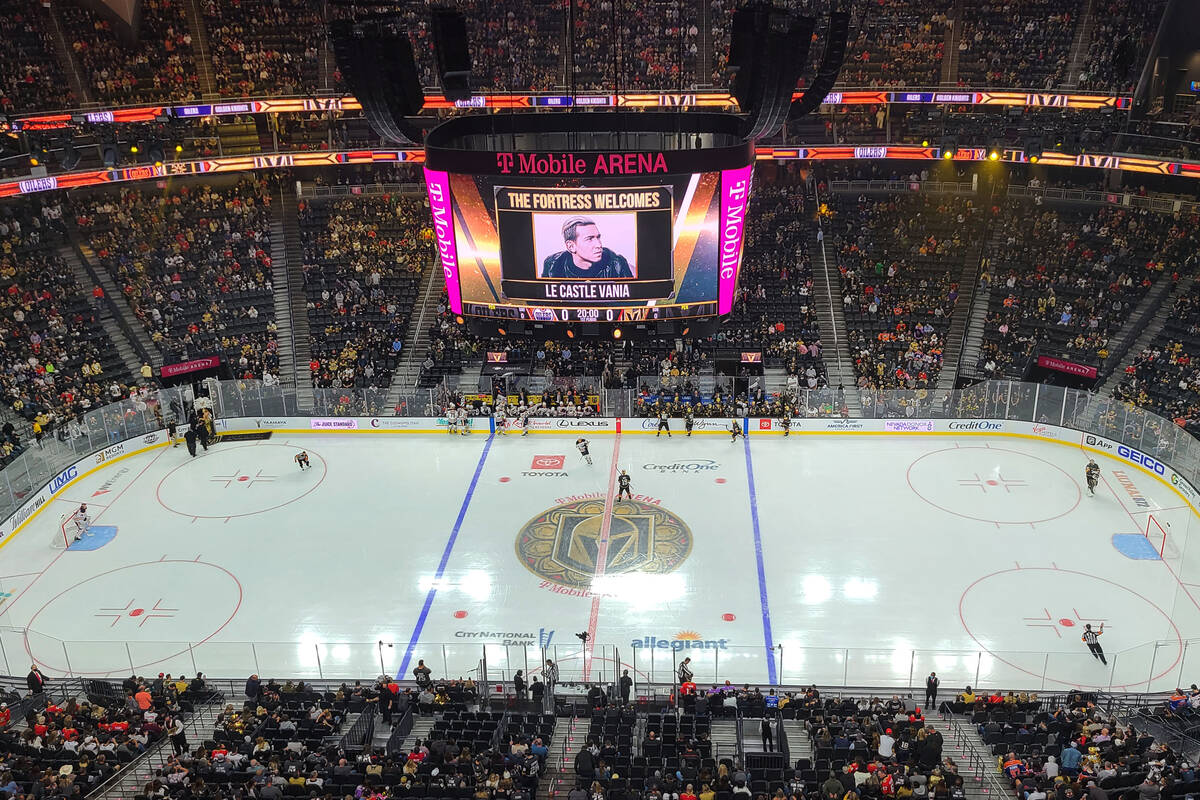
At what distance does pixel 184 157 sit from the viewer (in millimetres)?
38188

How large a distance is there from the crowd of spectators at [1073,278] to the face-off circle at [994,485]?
4.87 metres

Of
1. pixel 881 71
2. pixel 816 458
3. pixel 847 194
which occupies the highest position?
pixel 881 71


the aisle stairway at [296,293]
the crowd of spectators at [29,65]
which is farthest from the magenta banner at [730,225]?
the crowd of spectators at [29,65]

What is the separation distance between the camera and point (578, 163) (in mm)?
23156

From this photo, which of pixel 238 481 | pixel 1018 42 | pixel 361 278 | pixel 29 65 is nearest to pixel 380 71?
pixel 238 481

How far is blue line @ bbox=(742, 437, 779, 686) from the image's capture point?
20.7m

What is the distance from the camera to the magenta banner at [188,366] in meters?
34.7

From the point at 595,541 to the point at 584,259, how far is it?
24.0 ft

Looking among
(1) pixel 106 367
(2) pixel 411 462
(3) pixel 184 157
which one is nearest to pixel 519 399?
(2) pixel 411 462

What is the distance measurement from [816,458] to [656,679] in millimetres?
12790

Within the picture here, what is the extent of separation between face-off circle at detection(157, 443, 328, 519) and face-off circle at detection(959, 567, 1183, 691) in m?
18.8

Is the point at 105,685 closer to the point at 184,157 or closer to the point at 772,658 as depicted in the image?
the point at 772,658

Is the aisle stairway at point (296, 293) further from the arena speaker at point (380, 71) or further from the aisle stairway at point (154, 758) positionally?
the aisle stairway at point (154, 758)

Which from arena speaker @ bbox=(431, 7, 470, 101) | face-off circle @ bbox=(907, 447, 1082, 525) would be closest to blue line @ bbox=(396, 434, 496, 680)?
arena speaker @ bbox=(431, 7, 470, 101)
